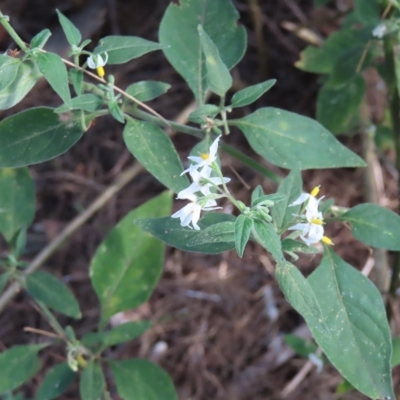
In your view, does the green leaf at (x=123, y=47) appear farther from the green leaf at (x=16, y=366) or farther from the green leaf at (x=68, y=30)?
the green leaf at (x=16, y=366)

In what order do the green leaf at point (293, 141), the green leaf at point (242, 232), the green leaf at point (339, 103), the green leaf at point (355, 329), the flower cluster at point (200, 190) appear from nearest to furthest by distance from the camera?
the green leaf at point (242, 232), the flower cluster at point (200, 190), the green leaf at point (355, 329), the green leaf at point (293, 141), the green leaf at point (339, 103)

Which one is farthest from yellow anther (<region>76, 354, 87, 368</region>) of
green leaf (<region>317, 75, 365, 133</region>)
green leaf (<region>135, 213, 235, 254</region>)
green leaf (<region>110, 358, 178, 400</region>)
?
green leaf (<region>317, 75, 365, 133</region>)

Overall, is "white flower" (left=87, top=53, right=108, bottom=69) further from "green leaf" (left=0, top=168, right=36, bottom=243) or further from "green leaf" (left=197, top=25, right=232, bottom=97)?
"green leaf" (left=0, top=168, right=36, bottom=243)

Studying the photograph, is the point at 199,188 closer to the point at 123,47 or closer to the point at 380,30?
the point at 123,47

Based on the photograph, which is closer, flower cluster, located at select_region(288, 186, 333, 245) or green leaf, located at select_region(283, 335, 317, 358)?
flower cluster, located at select_region(288, 186, 333, 245)

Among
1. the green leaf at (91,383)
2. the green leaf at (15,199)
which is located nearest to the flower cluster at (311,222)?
the green leaf at (91,383)

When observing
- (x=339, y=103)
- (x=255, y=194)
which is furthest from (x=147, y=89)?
(x=339, y=103)

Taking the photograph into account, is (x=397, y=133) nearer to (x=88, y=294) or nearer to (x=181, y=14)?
(x=181, y=14)
